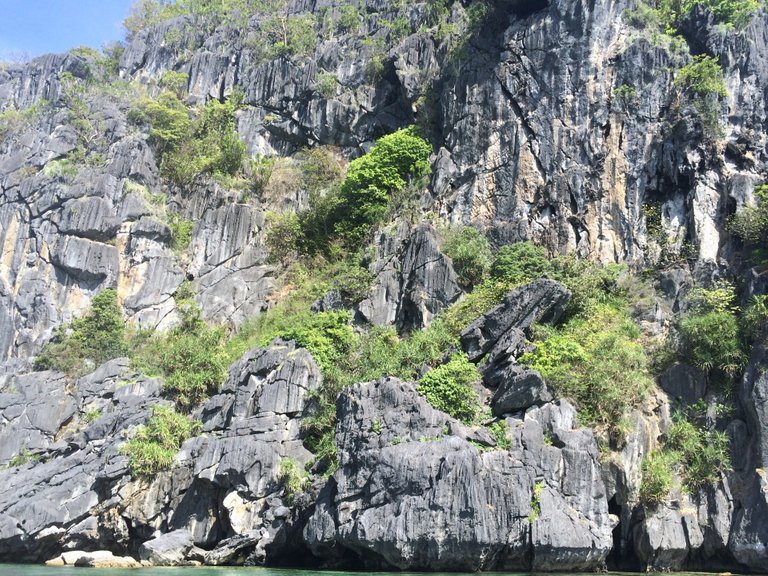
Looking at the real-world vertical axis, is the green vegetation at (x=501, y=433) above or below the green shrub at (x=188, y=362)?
below

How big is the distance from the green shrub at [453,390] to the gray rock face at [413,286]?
5464mm

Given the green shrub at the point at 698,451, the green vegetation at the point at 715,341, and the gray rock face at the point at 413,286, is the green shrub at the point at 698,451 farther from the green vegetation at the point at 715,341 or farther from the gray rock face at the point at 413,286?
the gray rock face at the point at 413,286

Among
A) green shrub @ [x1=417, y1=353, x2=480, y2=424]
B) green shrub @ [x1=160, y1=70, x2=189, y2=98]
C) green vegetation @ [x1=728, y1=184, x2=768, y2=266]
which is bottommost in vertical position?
green shrub @ [x1=417, y1=353, x2=480, y2=424]

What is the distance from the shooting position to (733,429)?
22.1 metres

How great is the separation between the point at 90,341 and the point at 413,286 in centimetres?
1505

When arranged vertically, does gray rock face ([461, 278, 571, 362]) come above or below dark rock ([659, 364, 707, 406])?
above

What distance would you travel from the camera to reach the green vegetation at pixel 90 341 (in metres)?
31.8

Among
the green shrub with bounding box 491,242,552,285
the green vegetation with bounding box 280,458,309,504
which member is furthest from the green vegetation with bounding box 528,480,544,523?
the green shrub with bounding box 491,242,552,285

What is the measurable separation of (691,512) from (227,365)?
17.7 meters

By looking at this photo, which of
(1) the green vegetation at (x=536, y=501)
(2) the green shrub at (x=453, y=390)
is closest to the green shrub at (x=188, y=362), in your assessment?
(2) the green shrub at (x=453, y=390)

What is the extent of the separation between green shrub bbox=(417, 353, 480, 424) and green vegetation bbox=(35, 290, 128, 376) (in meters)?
16.4

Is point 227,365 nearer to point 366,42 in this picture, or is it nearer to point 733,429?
point 733,429

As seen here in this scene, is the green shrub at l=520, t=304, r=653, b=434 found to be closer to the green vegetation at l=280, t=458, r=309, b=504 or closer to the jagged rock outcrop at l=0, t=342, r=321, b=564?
the green vegetation at l=280, t=458, r=309, b=504

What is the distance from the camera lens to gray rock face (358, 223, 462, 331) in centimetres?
2827
